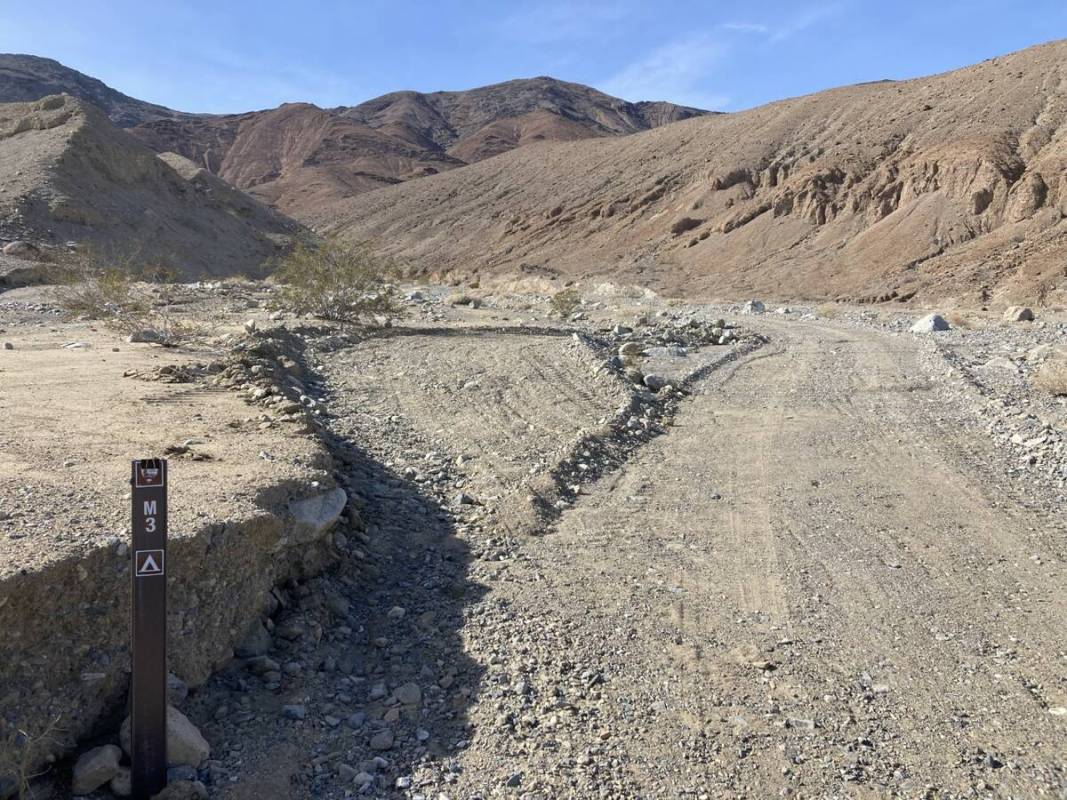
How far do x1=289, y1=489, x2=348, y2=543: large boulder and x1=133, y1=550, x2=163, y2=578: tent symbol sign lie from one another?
2.10 metres

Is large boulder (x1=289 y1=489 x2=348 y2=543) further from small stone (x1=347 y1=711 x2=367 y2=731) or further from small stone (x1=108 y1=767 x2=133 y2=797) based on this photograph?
small stone (x1=108 y1=767 x2=133 y2=797)

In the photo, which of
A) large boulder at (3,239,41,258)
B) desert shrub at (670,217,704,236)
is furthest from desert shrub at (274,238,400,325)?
desert shrub at (670,217,704,236)

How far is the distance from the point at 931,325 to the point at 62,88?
121672 millimetres

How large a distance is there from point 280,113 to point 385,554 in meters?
129

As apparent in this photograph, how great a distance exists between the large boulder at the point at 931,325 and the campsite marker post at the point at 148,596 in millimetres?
20501

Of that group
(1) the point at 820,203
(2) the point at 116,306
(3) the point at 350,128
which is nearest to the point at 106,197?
(2) the point at 116,306

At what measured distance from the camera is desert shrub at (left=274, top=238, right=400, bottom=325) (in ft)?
61.6

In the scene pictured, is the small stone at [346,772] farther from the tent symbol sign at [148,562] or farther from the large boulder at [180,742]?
the tent symbol sign at [148,562]

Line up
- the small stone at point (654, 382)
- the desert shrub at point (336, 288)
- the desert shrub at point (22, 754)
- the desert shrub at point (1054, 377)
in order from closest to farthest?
1. the desert shrub at point (22, 754)
2. the desert shrub at point (1054, 377)
3. the small stone at point (654, 382)
4. the desert shrub at point (336, 288)

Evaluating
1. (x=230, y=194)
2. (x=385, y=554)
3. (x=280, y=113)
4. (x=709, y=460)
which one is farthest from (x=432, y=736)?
(x=280, y=113)

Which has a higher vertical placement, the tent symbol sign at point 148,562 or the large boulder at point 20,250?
the large boulder at point 20,250

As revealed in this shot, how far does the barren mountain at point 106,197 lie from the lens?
31906mm

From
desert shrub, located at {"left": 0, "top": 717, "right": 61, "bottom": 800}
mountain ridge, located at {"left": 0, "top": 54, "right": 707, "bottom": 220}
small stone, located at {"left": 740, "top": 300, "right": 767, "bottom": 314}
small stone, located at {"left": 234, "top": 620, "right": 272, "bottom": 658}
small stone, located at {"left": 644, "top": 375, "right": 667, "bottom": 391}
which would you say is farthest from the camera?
mountain ridge, located at {"left": 0, "top": 54, "right": 707, "bottom": 220}

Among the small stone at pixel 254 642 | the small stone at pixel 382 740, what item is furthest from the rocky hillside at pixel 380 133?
the small stone at pixel 382 740
